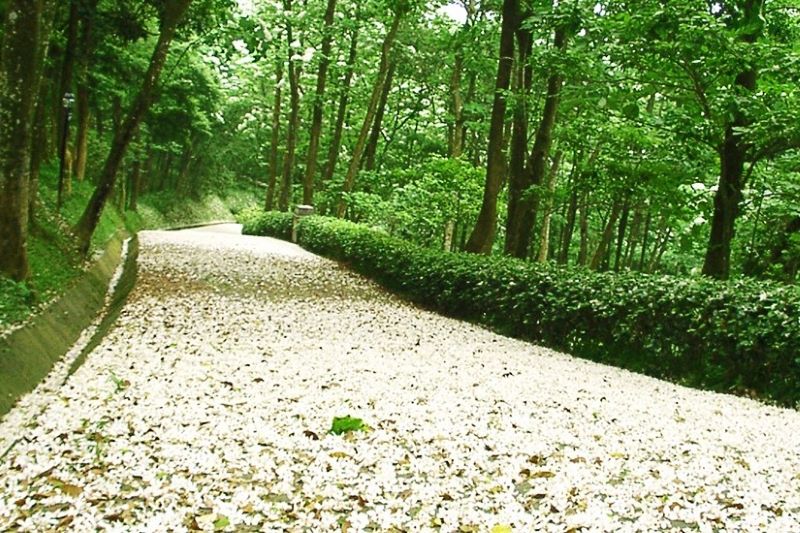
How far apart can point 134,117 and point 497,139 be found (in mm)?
7065

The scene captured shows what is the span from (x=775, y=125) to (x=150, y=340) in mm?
8291

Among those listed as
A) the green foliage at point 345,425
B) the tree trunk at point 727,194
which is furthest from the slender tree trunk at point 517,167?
the green foliage at point 345,425

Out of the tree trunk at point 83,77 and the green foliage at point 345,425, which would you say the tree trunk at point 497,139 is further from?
the green foliage at point 345,425

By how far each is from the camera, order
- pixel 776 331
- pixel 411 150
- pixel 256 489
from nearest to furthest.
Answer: pixel 256 489, pixel 776 331, pixel 411 150

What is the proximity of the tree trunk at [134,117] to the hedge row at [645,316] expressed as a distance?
6352mm

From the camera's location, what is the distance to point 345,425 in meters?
4.93

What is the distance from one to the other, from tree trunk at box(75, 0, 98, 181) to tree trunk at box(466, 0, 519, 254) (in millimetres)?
8329

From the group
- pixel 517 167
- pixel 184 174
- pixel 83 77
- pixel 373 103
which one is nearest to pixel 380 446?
pixel 517 167

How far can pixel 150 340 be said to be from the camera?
800cm

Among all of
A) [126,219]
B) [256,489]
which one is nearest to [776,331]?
[256,489]

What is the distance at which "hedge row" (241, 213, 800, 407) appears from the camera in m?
6.63

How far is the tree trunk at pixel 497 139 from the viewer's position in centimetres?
1250

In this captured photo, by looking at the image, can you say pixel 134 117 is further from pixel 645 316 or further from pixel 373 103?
pixel 373 103

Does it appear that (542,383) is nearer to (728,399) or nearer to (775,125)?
(728,399)
